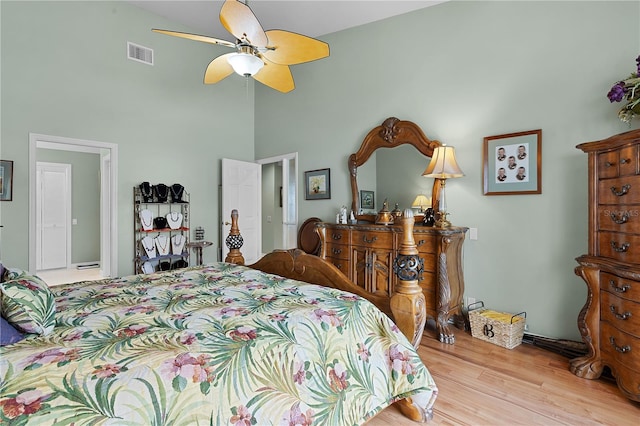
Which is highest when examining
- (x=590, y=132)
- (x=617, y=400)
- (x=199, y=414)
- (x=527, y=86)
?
(x=527, y=86)

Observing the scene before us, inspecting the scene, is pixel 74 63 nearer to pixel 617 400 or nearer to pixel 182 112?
pixel 182 112

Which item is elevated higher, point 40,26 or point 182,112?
point 40,26

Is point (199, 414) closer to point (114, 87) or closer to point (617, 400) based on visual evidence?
point (617, 400)

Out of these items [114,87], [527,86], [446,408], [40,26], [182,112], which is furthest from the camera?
[182,112]

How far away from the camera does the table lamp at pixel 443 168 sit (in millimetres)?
3240

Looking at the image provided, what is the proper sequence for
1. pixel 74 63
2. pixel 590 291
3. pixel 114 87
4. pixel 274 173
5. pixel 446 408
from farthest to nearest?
1. pixel 274 173
2. pixel 114 87
3. pixel 74 63
4. pixel 590 291
5. pixel 446 408

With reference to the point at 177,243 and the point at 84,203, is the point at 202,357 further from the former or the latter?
the point at 84,203

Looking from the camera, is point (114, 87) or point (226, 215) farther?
point (226, 215)

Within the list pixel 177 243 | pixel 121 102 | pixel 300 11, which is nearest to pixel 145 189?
pixel 177 243

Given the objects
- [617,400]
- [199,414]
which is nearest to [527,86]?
[617,400]

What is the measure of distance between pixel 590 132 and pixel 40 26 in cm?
552

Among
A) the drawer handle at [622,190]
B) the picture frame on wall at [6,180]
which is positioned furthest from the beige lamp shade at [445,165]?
the picture frame on wall at [6,180]

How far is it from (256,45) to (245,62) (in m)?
0.15

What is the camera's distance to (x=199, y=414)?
101 centimetres
